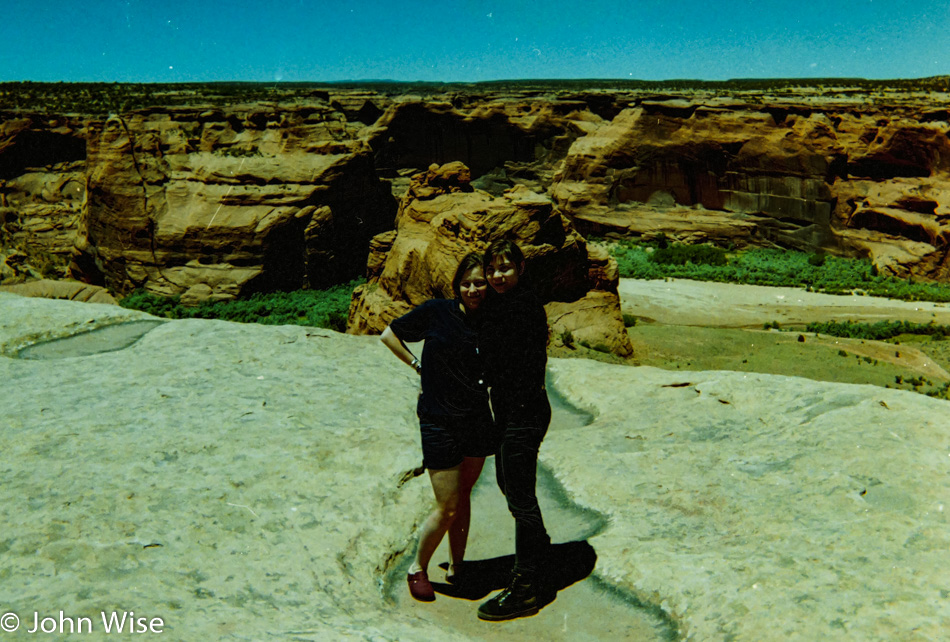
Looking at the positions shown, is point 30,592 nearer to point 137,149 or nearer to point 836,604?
Result: point 836,604

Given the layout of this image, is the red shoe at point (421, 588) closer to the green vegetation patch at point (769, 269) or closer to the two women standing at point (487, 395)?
the two women standing at point (487, 395)

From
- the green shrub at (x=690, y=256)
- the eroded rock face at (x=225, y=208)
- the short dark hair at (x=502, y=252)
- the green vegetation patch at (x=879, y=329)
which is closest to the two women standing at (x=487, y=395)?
the short dark hair at (x=502, y=252)

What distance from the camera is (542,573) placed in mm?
4477

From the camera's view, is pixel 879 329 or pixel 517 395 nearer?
pixel 517 395

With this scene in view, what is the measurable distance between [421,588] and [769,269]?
2837 cm

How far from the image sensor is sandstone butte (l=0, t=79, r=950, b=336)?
25.1 m

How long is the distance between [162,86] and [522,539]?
9132 cm

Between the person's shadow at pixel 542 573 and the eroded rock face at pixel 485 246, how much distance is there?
9.22 metres

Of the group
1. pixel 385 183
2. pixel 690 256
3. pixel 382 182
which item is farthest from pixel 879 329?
pixel 385 183

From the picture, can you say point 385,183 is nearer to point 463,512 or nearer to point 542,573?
point 463,512

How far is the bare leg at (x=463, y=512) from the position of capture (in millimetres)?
4227

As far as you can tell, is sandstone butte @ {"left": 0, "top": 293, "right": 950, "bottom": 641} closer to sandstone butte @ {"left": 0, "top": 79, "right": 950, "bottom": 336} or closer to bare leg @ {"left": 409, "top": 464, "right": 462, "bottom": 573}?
bare leg @ {"left": 409, "top": 464, "right": 462, "bottom": 573}

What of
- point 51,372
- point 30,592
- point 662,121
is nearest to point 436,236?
point 51,372

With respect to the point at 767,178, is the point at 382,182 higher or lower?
lower
